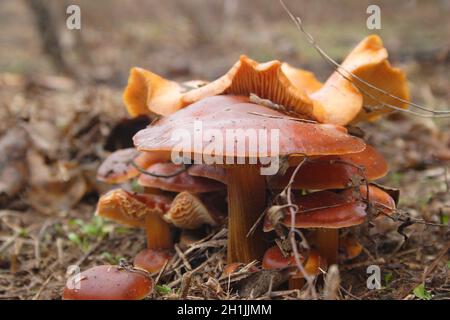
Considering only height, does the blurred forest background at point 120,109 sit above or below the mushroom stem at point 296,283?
above

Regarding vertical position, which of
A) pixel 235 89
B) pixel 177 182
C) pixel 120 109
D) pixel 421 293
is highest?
pixel 120 109

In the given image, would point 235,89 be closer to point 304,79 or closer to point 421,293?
point 304,79

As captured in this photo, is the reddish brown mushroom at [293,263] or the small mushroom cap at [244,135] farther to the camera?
the reddish brown mushroom at [293,263]

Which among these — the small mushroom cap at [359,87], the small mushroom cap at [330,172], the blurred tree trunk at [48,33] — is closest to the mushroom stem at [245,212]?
the small mushroom cap at [330,172]

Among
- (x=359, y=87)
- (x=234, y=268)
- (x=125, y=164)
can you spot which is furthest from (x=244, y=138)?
(x=125, y=164)

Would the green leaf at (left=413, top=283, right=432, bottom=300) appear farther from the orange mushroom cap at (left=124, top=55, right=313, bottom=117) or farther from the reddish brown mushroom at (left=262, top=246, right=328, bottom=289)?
the orange mushroom cap at (left=124, top=55, right=313, bottom=117)

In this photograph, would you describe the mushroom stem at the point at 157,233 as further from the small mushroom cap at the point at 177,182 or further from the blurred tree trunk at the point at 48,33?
the blurred tree trunk at the point at 48,33
